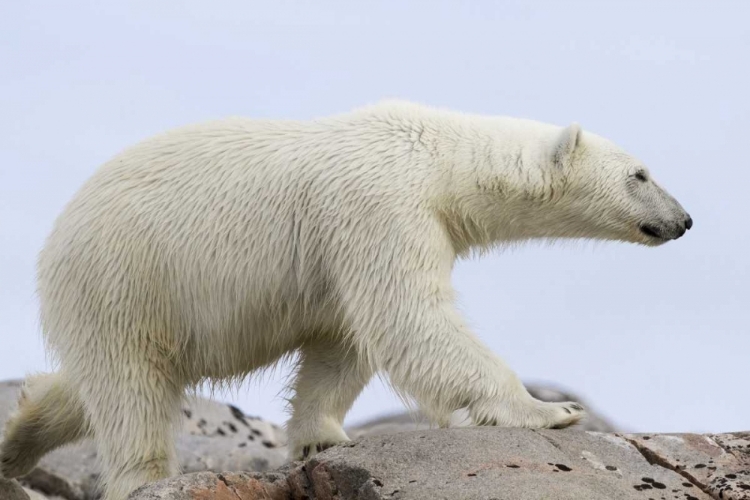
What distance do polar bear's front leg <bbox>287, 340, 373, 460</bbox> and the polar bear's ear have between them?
196 centimetres

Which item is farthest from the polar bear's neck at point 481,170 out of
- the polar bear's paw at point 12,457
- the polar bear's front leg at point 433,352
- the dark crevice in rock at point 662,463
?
the polar bear's paw at point 12,457

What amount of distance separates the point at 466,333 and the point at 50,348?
3030 mm

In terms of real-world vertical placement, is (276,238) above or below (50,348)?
above

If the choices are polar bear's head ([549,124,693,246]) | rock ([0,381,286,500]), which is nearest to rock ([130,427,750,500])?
polar bear's head ([549,124,693,246])

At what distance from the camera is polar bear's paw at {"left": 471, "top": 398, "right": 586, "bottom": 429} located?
731 cm

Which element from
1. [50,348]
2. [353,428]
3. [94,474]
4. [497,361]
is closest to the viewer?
[497,361]

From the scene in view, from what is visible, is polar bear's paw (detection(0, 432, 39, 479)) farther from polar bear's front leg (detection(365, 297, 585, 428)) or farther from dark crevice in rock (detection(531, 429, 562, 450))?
dark crevice in rock (detection(531, 429, 562, 450))

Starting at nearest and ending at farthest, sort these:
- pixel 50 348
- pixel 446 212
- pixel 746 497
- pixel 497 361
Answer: pixel 746 497, pixel 497 361, pixel 446 212, pixel 50 348

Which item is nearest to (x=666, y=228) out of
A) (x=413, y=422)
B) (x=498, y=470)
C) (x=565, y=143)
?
(x=565, y=143)

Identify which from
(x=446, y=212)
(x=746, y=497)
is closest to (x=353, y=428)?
(x=446, y=212)

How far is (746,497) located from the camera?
6.73 meters

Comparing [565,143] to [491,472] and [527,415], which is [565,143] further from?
[491,472]

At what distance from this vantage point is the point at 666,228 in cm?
862

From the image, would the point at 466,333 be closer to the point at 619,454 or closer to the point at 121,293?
the point at 619,454
